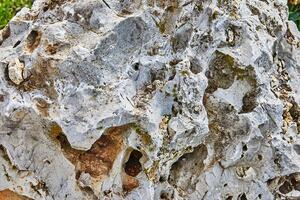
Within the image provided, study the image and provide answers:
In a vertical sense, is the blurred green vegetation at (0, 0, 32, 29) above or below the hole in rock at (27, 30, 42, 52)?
below

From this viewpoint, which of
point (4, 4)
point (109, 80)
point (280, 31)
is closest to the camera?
point (109, 80)

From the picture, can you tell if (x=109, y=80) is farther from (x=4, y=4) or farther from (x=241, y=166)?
(x=4, y=4)

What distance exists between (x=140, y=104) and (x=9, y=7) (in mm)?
2141

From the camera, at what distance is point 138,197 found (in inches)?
78.3

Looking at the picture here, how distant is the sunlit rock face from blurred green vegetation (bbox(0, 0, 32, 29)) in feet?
5.31

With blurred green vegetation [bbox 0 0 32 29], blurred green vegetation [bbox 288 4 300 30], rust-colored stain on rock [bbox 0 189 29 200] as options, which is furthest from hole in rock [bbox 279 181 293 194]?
blurred green vegetation [bbox 0 0 32 29]

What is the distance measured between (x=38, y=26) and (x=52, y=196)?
0.56m

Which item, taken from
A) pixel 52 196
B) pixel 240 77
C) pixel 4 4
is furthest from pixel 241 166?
pixel 4 4

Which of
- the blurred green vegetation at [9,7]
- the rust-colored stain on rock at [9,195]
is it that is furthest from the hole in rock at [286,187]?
the blurred green vegetation at [9,7]

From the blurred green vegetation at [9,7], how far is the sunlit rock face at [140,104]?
1.62 metres

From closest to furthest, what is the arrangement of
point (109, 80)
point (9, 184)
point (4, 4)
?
point (109, 80) → point (9, 184) → point (4, 4)

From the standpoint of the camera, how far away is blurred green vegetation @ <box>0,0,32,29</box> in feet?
12.3

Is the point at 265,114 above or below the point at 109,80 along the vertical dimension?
below

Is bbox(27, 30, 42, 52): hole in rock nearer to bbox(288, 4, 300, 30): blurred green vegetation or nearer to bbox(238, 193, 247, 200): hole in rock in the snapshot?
bbox(238, 193, 247, 200): hole in rock
